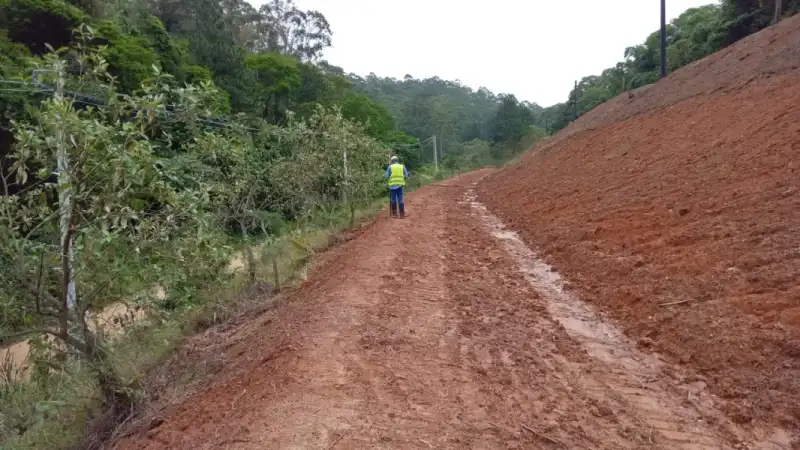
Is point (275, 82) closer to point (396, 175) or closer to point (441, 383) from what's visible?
point (396, 175)

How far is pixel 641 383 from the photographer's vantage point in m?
5.01

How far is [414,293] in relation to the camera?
7895 mm

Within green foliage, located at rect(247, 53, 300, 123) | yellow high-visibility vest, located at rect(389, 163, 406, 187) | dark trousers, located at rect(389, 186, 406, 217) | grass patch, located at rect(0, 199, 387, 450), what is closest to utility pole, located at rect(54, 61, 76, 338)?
grass patch, located at rect(0, 199, 387, 450)

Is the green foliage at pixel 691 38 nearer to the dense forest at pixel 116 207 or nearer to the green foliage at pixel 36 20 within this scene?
the dense forest at pixel 116 207

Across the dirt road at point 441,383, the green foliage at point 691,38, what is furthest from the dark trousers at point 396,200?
the green foliage at point 691,38

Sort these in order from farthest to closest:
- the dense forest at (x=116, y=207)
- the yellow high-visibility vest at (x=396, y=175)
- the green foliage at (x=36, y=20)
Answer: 1. the green foliage at (x=36, y=20)
2. the yellow high-visibility vest at (x=396, y=175)
3. the dense forest at (x=116, y=207)

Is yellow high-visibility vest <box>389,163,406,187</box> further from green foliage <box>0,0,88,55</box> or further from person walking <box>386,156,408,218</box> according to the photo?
green foliage <box>0,0,88,55</box>

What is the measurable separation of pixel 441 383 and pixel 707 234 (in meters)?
4.96

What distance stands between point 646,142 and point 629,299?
→ 395 inches

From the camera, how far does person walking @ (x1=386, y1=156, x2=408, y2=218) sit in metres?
14.0

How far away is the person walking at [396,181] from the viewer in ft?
46.0

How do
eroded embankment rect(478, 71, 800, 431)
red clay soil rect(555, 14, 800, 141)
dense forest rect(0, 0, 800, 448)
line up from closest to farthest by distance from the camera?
dense forest rect(0, 0, 800, 448) < eroded embankment rect(478, 71, 800, 431) < red clay soil rect(555, 14, 800, 141)

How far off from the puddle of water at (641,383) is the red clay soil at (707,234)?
0.19 metres

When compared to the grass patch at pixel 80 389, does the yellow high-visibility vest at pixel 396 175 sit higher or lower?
higher
